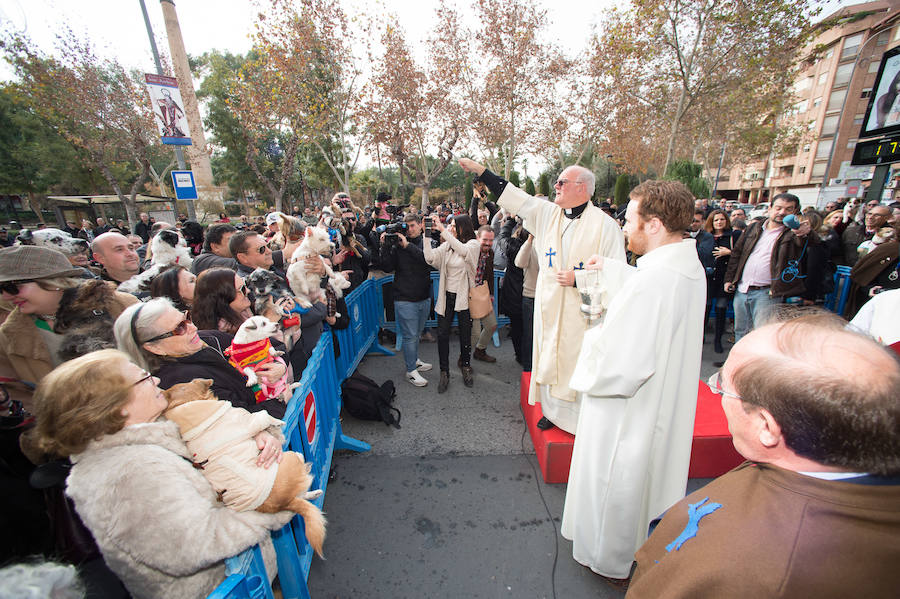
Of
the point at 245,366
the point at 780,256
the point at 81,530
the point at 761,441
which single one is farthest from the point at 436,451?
the point at 780,256

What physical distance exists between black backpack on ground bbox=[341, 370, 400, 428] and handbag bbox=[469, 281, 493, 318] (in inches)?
62.0

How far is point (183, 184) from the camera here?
8.02 m

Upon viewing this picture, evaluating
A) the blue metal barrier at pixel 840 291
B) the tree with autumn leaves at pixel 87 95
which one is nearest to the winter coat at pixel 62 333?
the blue metal barrier at pixel 840 291

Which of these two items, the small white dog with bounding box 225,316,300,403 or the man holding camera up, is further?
the man holding camera up

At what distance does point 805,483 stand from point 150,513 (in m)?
1.79

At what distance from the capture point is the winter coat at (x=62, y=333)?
89.0 inches

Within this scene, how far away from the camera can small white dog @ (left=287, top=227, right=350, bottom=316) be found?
11.3ft

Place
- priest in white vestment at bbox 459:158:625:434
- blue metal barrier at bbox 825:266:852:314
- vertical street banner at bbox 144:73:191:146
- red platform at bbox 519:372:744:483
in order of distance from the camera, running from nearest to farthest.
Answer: red platform at bbox 519:372:744:483
priest in white vestment at bbox 459:158:625:434
blue metal barrier at bbox 825:266:852:314
vertical street banner at bbox 144:73:191:146

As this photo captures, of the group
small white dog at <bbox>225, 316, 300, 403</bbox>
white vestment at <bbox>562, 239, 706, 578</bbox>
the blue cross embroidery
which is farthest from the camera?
small white dog at <bbox>225, 316, 300, 403</bbox>

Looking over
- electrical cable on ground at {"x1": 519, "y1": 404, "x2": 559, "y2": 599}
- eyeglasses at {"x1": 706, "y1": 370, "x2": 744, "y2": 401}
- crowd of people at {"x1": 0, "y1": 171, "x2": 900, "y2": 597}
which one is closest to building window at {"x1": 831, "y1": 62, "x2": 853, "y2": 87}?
crowd of people at {"x1": 0, "y1": 171, "x2": 900, "y2": 597}

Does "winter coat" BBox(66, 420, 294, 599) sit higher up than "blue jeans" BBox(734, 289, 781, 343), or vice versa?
"winter coat" BBox(66, 420, 294, 599)

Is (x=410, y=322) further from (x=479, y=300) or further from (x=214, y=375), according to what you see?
(x=214, y=375)

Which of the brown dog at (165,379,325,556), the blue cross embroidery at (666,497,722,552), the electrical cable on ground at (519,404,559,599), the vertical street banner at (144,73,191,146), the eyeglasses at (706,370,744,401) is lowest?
the electrical cable on ground at (519,404,559,599)

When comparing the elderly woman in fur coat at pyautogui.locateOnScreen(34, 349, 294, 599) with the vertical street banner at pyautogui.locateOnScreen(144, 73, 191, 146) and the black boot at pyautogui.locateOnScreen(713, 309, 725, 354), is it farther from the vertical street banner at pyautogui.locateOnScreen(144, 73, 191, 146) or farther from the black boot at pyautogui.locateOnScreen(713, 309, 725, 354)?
the vertical street banner at pyautogui.locateOnScreen(144, 73, 191, 146)
